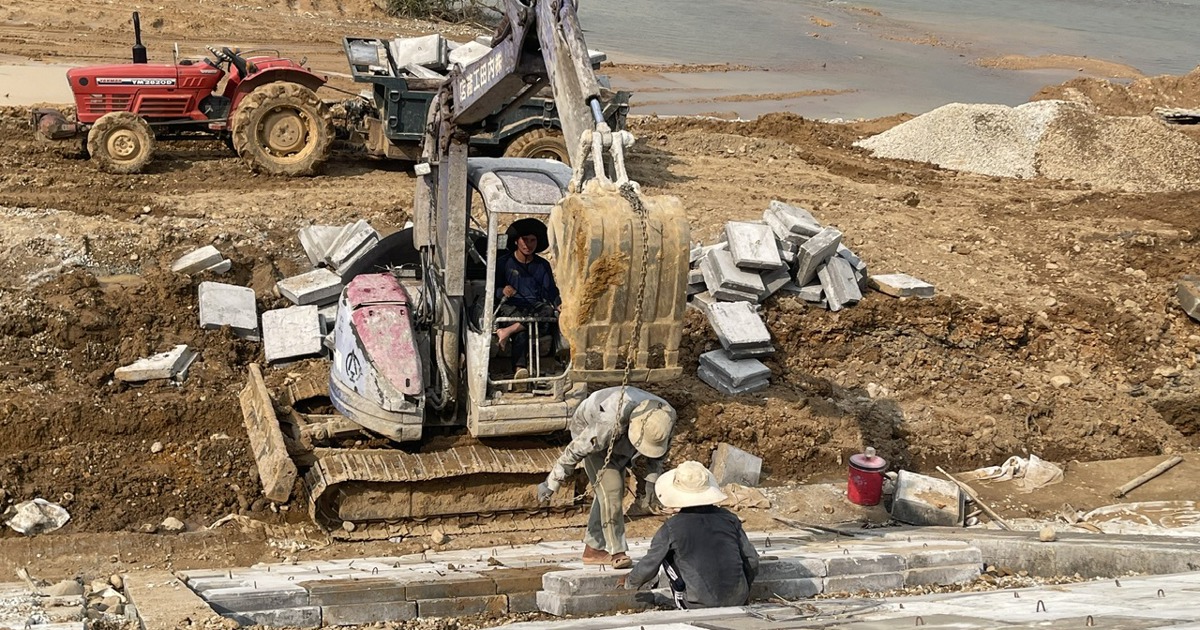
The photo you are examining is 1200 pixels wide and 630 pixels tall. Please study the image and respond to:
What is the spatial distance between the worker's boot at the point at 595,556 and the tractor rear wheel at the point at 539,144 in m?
8.64

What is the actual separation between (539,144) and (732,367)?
18.3 feet

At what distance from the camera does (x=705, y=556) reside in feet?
19.2

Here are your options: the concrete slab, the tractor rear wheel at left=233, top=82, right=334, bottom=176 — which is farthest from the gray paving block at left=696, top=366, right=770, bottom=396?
the tractor rear wheel at left=233, top=82, right=334, bottom=176

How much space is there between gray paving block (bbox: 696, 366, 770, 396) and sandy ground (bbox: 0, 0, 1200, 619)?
0.13 metres

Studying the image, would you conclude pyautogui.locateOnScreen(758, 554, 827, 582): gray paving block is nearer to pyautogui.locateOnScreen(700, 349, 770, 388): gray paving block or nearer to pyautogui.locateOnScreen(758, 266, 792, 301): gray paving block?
pyautogui.locateOnScreen(700, 349, 770, 388): gray paving block

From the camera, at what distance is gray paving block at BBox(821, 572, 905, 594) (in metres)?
6.55

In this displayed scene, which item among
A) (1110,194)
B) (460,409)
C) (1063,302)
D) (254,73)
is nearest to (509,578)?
(460,409)

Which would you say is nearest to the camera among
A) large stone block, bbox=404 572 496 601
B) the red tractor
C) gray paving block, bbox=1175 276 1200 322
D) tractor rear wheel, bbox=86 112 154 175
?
large stone block, bbox=404 572 496 601

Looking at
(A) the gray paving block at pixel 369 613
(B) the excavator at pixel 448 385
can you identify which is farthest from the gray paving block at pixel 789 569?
(A) the gray paving block at pixel 369 613

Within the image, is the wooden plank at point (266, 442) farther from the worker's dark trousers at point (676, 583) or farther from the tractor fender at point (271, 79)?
the tractor fender at point (271, 79)

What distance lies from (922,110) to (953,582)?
2247 cm

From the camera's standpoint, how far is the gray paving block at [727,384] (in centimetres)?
1068

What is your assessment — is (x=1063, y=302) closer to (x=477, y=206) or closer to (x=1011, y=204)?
(x=1011, y=204)

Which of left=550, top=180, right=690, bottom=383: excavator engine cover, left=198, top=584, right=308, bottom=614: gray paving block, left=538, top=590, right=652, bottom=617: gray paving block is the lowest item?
left=538, top=590, right=652, bottom=617: gray paving block
